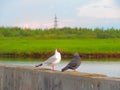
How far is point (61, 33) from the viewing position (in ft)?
318

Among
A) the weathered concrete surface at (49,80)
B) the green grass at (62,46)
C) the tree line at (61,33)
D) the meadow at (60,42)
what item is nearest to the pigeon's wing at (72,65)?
the weathered concrete surface at (49,80)

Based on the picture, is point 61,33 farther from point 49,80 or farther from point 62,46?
point 49,80

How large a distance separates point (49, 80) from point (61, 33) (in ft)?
277

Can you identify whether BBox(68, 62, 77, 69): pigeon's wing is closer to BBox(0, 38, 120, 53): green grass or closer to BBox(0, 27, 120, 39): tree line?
BBox(0, 38, 120, 53): green grass

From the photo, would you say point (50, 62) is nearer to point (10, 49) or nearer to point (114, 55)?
point (114, 55)

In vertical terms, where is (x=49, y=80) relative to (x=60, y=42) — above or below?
above

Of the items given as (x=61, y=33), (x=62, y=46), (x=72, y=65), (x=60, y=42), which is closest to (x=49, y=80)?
(x=72, y=65)

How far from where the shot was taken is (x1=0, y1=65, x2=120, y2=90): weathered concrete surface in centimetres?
Result: 1029

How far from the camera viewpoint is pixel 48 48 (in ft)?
238

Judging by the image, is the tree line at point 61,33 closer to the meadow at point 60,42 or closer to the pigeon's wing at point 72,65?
the meadow at point 60,42

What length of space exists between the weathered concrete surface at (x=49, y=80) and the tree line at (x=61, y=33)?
7597cm

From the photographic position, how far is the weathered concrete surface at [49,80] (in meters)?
10.3

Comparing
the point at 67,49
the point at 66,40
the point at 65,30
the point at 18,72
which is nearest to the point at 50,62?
the point at 18,72

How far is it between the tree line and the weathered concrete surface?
76.0 meters
